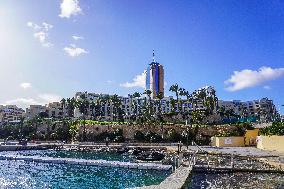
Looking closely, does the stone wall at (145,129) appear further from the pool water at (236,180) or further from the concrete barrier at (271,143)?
the pool water at (236,180)

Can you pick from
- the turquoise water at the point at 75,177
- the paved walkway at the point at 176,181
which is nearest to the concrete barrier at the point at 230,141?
the turquoise water at the point at 75,177

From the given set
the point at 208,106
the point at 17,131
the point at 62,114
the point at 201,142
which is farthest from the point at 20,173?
the point at 62,114

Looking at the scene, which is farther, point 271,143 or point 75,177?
point 271,143

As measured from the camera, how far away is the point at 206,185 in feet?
98.3

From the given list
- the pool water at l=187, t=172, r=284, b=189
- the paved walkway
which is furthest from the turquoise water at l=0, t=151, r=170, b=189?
the pool water at l=187, t=172, r=284, b=189

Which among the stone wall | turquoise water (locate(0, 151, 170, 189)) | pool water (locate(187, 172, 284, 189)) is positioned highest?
the stone wall

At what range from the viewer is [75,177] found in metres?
38.0

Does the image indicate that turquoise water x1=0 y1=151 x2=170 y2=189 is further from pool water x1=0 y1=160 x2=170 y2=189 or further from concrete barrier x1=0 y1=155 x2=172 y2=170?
concrete barrier x1=0 y1=155 x2=172 y2=170

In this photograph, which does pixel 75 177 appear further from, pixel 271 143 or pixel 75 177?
pixel 271 143

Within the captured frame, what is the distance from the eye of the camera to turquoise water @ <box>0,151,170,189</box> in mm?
33066

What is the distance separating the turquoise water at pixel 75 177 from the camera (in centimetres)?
3307

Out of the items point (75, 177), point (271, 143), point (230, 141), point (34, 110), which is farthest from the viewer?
point (34, 110)

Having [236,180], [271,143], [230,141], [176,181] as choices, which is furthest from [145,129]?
[176,181]

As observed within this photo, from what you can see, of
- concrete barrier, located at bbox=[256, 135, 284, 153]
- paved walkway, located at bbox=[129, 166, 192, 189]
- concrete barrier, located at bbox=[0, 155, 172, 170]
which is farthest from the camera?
concrete barrier, located at bbox=[256, 135, 284, 153]
